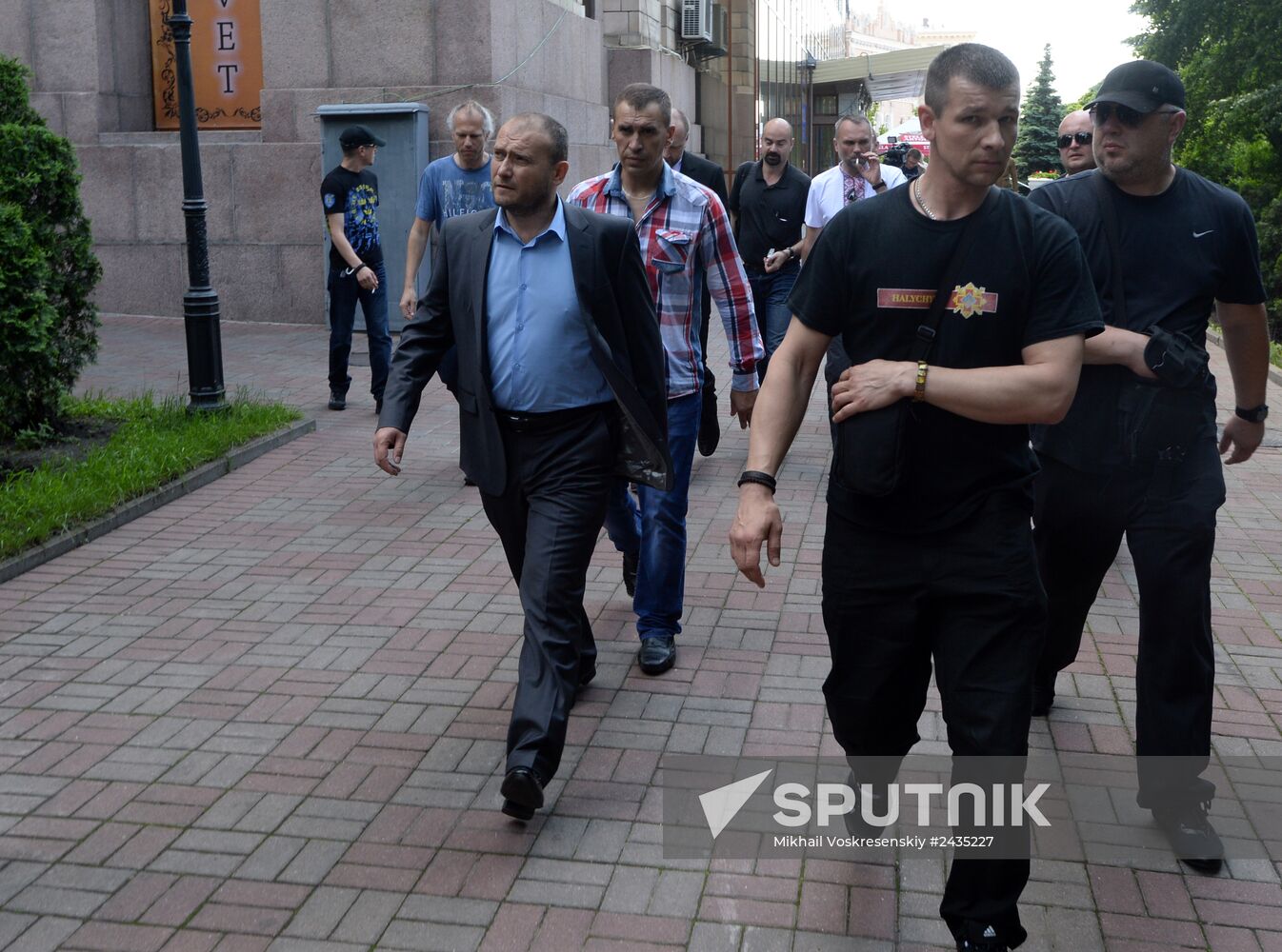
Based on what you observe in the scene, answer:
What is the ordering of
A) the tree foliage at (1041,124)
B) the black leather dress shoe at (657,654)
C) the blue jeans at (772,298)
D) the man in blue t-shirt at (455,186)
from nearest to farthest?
the black leather dress shoe at (657,654), the man in blue t-shirt at (455,186), the blue jeans at (772,298), the tree foliage at (1041,124)

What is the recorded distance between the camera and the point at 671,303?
17.8ft

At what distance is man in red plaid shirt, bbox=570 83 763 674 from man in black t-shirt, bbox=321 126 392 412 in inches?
192

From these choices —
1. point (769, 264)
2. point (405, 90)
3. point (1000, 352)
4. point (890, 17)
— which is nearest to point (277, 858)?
point (1000, 352)

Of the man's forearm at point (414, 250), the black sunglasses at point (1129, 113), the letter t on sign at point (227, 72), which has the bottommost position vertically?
the man's forearm at point (414, 250)

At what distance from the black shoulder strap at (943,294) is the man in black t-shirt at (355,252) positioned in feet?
23.8

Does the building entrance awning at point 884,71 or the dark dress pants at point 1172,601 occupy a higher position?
the building entrance awning at point 884,71

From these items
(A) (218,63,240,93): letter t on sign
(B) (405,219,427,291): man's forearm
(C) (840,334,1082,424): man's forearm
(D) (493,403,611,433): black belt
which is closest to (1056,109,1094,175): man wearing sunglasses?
(B) (405,219,427,291): man's forearm

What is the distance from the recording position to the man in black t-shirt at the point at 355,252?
33.0 ft

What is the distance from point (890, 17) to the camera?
191m

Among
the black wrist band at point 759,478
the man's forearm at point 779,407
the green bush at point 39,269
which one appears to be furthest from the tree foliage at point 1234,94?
the black wrist band at point 759,478

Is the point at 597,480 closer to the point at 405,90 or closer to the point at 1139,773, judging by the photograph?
the point at 1139,773

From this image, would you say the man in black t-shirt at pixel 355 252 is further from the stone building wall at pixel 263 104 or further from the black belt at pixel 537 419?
the black belt at pixel 537 419

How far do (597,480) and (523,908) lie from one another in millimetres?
1338

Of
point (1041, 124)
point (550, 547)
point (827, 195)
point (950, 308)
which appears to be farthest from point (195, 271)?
point (1041, 124)
